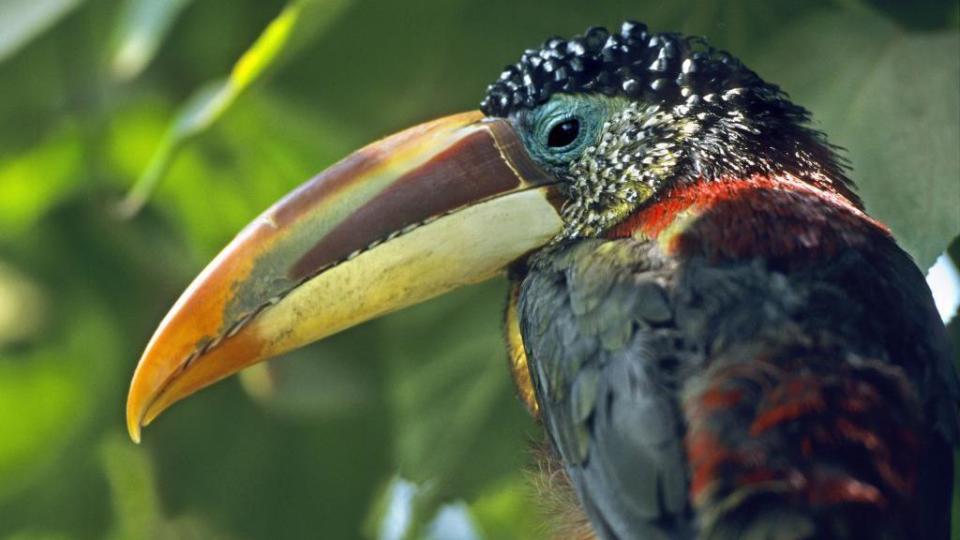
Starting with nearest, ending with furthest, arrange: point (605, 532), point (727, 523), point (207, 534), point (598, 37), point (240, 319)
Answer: point (727, 523)
point (605, 532)
point (240, 319)
point (598, 37)
point (207, 534)

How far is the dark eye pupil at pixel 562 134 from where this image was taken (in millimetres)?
4305

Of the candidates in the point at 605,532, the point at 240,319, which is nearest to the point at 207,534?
the point at 240,319

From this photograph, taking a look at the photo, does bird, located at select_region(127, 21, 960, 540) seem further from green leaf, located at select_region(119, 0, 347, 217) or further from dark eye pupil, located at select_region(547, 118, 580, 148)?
green leaf, located at select_region(119, 0, 347, 217)

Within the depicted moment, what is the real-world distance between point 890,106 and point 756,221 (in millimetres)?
488

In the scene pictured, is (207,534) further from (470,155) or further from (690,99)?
(690,99)

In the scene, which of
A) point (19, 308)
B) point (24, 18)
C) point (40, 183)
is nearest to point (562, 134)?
point (24, 18)

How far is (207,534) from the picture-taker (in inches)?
207

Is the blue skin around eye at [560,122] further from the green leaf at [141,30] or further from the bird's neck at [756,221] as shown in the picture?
the green leaf at [141,30]

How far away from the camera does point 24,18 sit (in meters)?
4.11

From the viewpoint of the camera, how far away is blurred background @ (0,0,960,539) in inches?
163

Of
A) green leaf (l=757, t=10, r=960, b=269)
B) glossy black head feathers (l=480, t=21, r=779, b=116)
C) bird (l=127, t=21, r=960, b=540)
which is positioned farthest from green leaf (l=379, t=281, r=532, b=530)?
green leaf (l=757, t=10, r=960, b=269)

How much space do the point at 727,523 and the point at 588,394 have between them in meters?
0.45


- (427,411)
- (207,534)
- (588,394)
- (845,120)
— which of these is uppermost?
(845,120)

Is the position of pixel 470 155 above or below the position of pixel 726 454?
above
